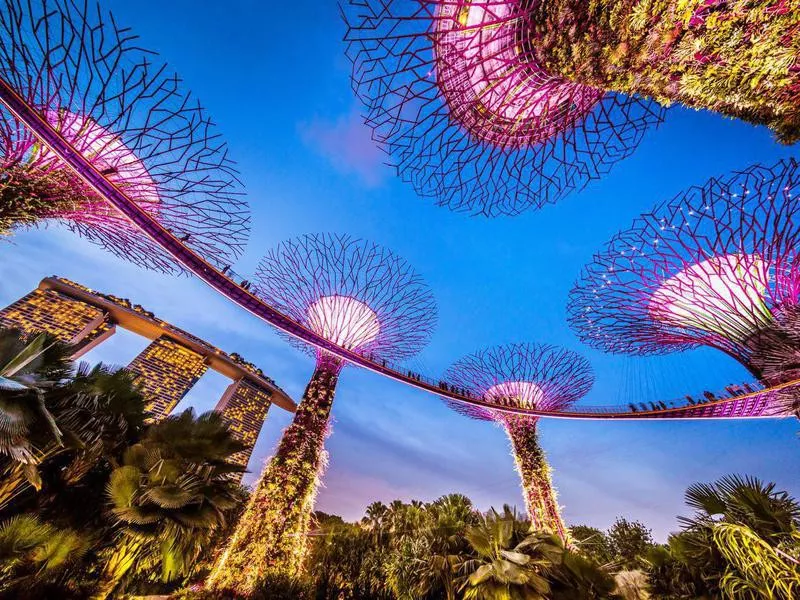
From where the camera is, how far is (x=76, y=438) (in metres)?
6.80

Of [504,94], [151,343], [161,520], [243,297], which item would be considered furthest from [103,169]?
[151,343]

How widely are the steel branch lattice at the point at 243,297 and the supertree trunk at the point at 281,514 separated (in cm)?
287

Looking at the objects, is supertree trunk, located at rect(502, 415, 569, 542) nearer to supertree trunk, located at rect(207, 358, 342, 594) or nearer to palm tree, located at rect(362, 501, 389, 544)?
palm tree, located at rect(362, 501, 389, 544)

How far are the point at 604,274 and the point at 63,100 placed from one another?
14.0m

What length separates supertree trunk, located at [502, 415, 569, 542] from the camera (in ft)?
42.4

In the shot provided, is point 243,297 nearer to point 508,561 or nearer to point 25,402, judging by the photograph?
point 25,402

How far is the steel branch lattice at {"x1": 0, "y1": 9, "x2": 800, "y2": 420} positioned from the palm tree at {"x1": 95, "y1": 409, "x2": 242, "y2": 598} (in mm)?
4076

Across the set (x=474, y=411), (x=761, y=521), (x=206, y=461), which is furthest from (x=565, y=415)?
(x=206, y=461)

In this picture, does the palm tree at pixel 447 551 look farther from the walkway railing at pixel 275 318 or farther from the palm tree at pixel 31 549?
the palm tree at pixel 31 549

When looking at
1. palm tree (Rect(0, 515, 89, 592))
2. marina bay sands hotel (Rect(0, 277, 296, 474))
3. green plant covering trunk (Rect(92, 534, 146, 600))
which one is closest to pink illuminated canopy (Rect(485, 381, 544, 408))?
green plant covering trunk (Rect(92, 534, 146, 600))

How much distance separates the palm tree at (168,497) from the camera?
7.30 meters

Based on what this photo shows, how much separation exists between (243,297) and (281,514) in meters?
6.51

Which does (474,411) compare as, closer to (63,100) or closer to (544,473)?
(544,473)

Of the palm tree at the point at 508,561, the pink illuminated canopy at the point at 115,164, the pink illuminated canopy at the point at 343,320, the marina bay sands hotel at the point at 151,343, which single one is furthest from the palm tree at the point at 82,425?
the marina bay sands hotel at the point at 151,343
